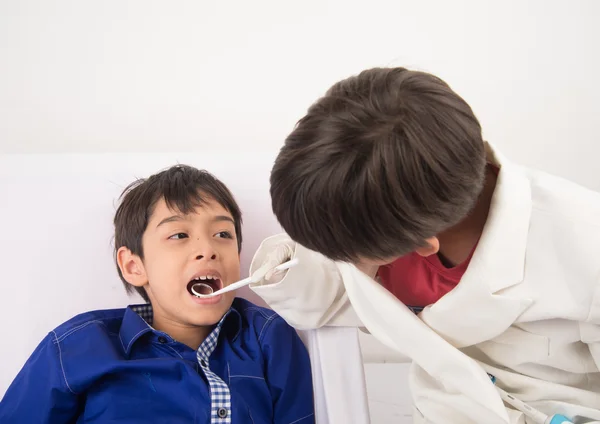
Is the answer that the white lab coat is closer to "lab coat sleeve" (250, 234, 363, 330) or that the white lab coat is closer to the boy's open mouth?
"lab coat sleeve" (250, 234, 363, 330)

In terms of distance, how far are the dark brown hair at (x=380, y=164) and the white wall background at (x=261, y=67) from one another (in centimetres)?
80

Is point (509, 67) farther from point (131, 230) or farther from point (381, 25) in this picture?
point (131, 230)

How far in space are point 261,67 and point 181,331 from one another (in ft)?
2.50

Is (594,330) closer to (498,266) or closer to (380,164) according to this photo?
(498,266)

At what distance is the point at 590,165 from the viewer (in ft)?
5.09

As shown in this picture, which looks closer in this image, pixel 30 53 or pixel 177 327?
pixel 177 327

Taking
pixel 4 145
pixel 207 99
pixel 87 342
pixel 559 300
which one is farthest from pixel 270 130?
pixel 559 300

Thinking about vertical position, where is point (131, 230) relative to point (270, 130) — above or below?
below

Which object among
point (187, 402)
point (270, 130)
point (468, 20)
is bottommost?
point (187, 402)

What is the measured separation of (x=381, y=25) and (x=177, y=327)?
0.95 metres

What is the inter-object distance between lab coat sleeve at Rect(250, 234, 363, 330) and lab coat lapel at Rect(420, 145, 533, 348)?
20 cm

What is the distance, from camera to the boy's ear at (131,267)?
1.09m

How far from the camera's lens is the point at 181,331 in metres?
1.09

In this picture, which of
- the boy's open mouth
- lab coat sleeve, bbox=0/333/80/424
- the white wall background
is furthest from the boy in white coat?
the white wall background
